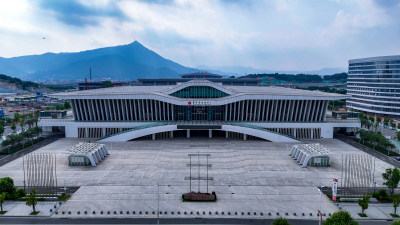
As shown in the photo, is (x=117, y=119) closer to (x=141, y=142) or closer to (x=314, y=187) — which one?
(x=141, y=142)

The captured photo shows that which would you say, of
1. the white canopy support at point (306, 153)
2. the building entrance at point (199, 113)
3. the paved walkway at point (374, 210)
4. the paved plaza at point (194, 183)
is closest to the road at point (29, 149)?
the paved plaza at point (194, 183)

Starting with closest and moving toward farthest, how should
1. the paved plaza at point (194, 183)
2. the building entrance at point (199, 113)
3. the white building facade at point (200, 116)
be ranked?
1. the paved plaza at point (194, 183)
2. the white building facade at point (200, 116)
3. the building entrance at point (199, 113)

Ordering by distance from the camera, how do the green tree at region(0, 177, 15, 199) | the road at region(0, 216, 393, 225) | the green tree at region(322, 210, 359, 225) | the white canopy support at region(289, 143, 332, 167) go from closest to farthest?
the green tree at region(322, 210, 359, 225)
the road at region(0, 216, 393, 225)
the green tree at region(0, 177, 15, 199)
the white canopy support at region(289, 143, 332, 167)

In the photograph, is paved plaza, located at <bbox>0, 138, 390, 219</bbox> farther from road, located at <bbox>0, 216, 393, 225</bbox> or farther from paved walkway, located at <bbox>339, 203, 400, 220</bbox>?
paved walkway, located at <bbox>339, 203, 400, 220</bbox>

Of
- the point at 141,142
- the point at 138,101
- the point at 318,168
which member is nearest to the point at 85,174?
the point at 141,142

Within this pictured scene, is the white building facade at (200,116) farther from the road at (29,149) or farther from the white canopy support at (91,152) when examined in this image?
the white canopy support at (91,152)

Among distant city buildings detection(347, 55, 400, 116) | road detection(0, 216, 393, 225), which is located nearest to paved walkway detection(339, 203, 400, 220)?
road detection(0, 216, 393, 225)

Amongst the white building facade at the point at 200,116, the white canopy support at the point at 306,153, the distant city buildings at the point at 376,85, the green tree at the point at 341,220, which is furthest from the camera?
the distant city buildings at the point at 376,85
